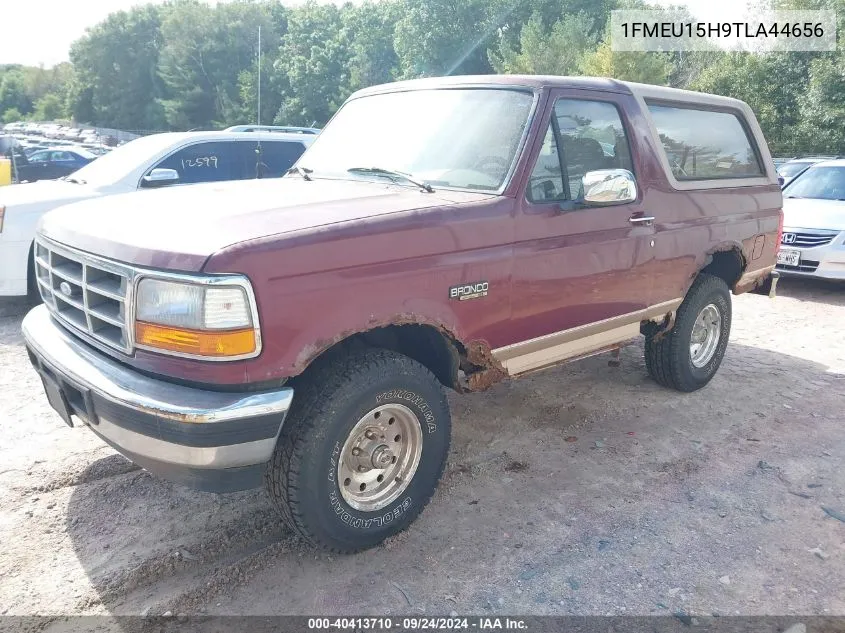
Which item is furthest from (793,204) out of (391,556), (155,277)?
(155,277)

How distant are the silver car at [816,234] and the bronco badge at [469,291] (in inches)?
261

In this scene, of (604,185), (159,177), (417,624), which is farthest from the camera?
(159,177)

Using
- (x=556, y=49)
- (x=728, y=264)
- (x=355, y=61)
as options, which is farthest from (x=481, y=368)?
(x=355, y=61)

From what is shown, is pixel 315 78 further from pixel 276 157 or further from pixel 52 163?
pixel 276 157

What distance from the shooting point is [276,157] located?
26.2 ft

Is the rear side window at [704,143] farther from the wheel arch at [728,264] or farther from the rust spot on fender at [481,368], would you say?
the rust spot on fender at [481,368]

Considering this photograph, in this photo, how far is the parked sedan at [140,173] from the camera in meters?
6.27

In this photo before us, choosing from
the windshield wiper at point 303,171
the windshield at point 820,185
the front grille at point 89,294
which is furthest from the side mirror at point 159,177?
the windshield at point 820,185

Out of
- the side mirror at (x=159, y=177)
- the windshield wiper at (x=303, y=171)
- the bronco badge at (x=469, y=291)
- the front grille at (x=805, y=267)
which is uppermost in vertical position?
the windshield wiper at (x=303, y=171)

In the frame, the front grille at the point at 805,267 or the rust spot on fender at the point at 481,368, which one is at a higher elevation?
the rust spot on fender at the point at 481,368

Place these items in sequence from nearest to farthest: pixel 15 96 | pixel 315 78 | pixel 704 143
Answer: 1. pixel 704 143
2. pixel 315 78
3. pixel 15 96

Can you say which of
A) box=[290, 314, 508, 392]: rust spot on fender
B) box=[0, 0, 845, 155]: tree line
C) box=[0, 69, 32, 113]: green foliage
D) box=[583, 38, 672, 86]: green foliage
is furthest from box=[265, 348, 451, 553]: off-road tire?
box=[0, 69, 32, 113]: green foliage

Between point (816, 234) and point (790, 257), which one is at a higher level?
point (816, 234)

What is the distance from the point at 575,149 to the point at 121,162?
5378 millimetres
